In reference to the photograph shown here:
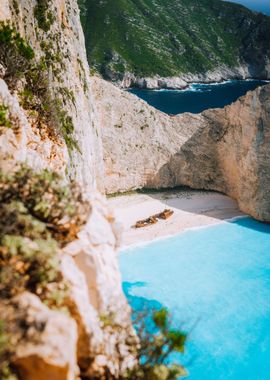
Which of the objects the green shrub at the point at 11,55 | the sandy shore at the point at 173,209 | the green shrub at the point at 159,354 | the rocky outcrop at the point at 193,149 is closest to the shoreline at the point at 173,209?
the sandy shore at the point at 173,209

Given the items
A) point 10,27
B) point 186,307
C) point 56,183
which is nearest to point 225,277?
point 186,307

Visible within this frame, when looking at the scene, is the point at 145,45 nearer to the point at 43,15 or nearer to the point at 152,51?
the point at 152,51

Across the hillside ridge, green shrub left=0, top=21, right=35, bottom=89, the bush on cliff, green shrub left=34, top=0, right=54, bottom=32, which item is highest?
the hillside ridge

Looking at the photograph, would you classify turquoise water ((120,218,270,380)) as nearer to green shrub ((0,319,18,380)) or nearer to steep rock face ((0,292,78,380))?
steep rock face ((0,292,78,380))

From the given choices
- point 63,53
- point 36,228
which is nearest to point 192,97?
point 63,53

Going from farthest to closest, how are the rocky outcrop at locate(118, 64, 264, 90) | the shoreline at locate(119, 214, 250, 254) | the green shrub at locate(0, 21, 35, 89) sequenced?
the rocky outcrop at locate(118, 64, 264, 90)
the shoreline at locate(119, 214, 250, 254)
the green shrub at locate(0, 21, 35, 89)

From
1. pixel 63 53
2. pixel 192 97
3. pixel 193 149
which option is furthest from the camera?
pixel 192 97

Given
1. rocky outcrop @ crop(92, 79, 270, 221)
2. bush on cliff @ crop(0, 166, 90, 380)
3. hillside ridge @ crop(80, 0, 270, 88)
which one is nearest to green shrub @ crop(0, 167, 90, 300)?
bush on cliff @ crop(0, 166, 90, 380)

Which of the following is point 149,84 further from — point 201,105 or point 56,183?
point 56,183

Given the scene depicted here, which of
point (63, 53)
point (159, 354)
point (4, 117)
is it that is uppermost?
point (63, 53)
